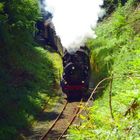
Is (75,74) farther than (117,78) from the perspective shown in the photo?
Yes

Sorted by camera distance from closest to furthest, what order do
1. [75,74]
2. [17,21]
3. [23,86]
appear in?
[75,74], [23,86], [17,21]

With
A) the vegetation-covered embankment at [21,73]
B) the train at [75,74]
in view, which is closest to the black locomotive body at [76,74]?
the train at [75,74]

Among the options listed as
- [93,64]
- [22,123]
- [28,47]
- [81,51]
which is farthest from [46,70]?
[22,123]

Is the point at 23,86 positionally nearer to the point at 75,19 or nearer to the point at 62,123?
the point at 62,123

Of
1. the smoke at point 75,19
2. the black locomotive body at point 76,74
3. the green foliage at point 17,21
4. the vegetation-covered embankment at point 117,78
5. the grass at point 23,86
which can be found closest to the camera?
the vegetation-covered embankment at point 117,78

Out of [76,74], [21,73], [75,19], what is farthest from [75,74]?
[75,19]

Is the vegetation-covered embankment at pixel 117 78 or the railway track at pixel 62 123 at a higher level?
Result: the vegetation-covered embankment at pixel 117 78

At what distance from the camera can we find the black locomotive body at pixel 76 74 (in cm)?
2043

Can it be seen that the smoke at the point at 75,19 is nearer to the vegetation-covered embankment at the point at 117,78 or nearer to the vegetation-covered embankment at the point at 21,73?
the vegetation-covered embankment at the point at 117,78

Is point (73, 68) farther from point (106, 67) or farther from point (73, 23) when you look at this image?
point (73, 23)

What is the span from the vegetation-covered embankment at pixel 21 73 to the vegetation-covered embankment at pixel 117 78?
3.02 m

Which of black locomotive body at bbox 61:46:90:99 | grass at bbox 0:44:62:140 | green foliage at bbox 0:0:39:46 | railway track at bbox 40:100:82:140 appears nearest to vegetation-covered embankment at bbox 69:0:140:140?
black locomotive body at bbox 61:46:90:99

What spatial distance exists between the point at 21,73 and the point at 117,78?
9249 mm

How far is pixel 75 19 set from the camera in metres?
26.1
